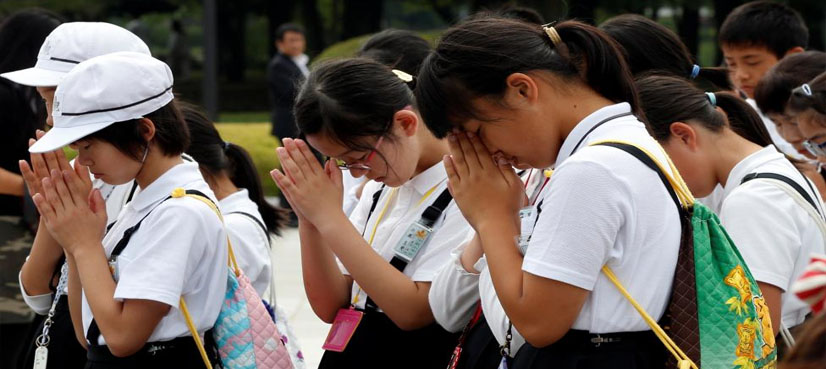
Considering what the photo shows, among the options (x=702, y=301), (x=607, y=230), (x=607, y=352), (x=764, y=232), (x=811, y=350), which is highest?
(x=811, y=350)

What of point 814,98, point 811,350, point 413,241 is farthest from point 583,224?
point 814,98

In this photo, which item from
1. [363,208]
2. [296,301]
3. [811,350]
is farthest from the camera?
[296,301]

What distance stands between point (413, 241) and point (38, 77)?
1254 millimetres

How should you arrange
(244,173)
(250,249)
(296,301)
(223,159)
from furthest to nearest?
(296,301), (244,173), (223,159), (250,249)

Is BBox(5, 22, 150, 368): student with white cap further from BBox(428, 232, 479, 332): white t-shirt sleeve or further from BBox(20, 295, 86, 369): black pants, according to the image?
BBox(428, 232, 479, 332): white t-shirt sleeve

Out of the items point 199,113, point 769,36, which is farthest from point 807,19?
point 199,113

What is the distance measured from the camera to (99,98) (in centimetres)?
268

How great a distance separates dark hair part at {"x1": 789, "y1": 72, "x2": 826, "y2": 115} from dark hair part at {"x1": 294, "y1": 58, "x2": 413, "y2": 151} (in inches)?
53.9

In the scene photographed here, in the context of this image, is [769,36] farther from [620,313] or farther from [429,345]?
[620,313]

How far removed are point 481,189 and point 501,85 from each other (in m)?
0.27

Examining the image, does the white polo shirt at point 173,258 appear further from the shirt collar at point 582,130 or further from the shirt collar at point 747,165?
the shirt collar at point 747,165

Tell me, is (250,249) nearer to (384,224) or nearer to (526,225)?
(384,224)

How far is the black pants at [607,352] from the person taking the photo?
6.94 ft

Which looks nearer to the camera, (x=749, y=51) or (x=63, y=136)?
(x=63, y=136)
